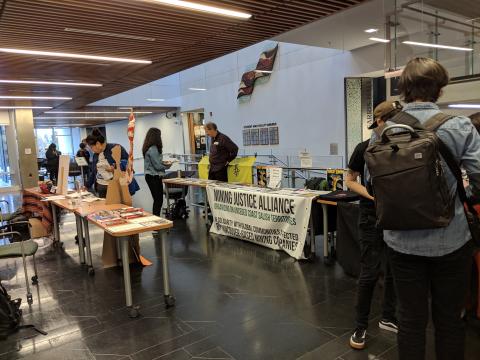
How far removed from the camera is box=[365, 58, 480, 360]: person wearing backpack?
132 centimetres

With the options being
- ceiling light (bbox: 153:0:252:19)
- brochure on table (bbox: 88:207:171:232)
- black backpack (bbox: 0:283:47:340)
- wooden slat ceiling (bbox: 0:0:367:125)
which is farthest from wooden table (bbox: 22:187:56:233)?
ceiling light (bbox: 153:0:252:19)

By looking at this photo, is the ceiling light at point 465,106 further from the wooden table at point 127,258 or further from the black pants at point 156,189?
the wooden table at point 127,258

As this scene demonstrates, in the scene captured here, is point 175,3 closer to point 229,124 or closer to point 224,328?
point 224,328

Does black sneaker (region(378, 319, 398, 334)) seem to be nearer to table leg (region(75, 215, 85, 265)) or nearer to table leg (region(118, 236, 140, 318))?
table leg (region(118, 236, 140, 318))

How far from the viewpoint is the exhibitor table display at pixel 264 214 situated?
13.7 ft

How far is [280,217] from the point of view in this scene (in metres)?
4.40

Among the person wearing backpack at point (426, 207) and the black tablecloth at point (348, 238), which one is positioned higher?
the person wearing backpack at point (426, 207)

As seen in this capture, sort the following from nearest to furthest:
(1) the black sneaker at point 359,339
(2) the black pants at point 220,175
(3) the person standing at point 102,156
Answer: (1) the black sneaker at point 359,339, (3) the person standing at point 102,156, (2) the black pants at point 220,175

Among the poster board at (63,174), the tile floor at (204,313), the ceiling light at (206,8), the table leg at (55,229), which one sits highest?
the ceiling light at (206,8)

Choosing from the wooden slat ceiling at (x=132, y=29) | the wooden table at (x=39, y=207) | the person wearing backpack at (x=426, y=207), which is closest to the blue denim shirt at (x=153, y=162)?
the wooden slat ceiling at (x=132, y=29)

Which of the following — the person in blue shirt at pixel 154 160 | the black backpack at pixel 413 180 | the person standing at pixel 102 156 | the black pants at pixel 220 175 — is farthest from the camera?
the black pants at pixel 220 175

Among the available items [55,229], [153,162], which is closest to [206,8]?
[153,162]

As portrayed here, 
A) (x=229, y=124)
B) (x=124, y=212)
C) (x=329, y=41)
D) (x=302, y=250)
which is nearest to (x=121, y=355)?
(x=124, y=212)

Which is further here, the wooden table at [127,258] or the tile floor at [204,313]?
the wooden table at [127,258]
